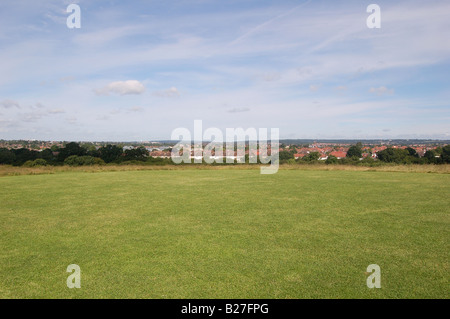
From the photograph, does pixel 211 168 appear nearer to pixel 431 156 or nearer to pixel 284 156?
pixel 284 156

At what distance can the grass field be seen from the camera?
322 cm

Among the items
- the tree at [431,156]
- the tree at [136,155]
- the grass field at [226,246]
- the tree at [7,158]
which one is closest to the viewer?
the grass field at [226,246]

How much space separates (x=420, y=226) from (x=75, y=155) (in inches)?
857

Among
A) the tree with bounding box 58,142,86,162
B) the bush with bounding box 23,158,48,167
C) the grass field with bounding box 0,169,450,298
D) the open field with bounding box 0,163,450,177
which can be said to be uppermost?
the tree with bounding box 58,142,86,162

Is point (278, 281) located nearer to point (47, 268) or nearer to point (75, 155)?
point (47, 268)

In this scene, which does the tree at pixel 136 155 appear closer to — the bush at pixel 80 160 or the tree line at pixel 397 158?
the bush at pixel 80 160

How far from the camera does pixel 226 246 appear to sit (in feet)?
14.6

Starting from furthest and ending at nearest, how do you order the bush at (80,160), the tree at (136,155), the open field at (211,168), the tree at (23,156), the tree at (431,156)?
the tree at (136,155)
the bush at (80,160)
the tree at (23,156)
the tree at (431,156)
the open field at (211,168)

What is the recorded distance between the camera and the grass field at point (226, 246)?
10.6ft

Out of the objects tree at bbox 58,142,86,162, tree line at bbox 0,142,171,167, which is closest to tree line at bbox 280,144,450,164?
tree line at bbox 0,142,171,167

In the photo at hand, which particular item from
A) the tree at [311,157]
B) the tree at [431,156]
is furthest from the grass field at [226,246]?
the tree at [311,157]

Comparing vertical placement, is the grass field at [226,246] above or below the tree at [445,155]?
below

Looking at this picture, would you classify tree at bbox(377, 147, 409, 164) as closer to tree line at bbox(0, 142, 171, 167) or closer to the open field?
the open field
